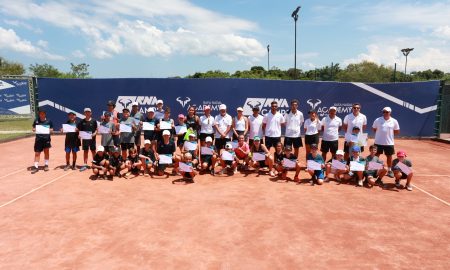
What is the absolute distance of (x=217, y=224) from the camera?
5.41 m

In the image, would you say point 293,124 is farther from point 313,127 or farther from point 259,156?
point 259,156

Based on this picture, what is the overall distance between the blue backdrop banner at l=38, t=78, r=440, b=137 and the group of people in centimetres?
611

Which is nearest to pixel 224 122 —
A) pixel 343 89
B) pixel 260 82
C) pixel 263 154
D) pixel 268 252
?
pixel 263 154

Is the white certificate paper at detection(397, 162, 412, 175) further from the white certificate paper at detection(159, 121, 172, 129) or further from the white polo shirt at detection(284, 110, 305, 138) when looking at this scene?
the white certificate paper at detection(159, 121, 172, 129)

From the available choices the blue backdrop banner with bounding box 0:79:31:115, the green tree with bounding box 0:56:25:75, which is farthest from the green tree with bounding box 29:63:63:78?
the blue backdrop banner with bounding box 0:79:31:115

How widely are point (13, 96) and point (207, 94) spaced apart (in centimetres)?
1254

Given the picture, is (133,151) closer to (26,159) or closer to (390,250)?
(26,159)

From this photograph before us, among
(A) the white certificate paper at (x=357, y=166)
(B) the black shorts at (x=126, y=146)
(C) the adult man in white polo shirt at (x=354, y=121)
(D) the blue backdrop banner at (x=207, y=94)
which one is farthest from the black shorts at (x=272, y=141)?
(D) the blue backdrop banner at (x=207, y=94)

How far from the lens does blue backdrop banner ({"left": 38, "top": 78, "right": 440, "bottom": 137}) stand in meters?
15.3

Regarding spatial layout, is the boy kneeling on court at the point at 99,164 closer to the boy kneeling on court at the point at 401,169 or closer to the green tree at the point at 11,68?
the boy kneeling on court at the point at 401,169

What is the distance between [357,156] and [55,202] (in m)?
7.00

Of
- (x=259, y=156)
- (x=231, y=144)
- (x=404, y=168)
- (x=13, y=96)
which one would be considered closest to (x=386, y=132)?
(x=404, y=168)

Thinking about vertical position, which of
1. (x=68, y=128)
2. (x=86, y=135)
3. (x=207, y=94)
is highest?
(x=207, y=94)

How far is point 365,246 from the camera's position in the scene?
185 inches
